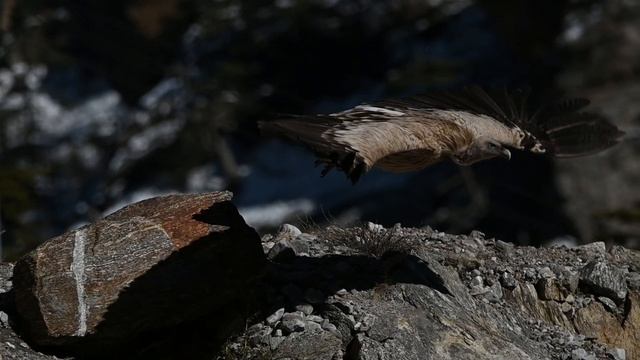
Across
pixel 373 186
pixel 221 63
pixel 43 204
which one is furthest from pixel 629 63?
pixel 43 204

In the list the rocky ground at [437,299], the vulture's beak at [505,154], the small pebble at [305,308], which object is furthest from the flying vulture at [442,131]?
the small pebble at [305,308]

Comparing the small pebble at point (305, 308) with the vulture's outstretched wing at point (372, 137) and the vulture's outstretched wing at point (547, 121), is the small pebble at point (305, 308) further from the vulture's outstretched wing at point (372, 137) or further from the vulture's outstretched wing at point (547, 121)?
the vulture's outstretched wing at point (547, 121)

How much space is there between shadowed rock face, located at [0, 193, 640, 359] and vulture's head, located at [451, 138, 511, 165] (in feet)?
1.97

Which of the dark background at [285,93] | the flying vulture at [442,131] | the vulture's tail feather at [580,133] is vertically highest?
the flying vulture at [442,131]

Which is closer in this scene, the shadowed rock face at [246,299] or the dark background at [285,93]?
the shadowed rock face at [246,299]

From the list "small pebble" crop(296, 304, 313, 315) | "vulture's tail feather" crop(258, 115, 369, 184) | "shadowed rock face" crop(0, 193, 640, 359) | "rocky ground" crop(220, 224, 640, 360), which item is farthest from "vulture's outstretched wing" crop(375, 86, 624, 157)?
"small pebble" crop(296, 304, 313, 315)

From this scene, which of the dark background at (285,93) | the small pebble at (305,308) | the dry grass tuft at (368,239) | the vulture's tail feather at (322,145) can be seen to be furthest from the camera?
the dark background at (285,93)

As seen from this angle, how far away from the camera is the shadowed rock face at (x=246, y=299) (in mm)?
6910

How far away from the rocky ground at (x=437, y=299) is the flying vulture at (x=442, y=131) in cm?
58

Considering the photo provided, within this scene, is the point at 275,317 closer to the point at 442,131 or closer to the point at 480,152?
the point at 442,131

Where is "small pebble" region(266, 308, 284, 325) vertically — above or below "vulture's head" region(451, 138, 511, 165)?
below

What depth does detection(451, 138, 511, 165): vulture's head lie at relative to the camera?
8.45 meters

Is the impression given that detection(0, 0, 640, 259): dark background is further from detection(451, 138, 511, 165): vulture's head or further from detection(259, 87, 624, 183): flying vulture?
detection(451, 138, 511, 165): vulture's head

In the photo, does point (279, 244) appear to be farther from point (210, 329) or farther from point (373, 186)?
point (373, 186)
